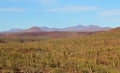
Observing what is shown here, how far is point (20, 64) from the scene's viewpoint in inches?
738

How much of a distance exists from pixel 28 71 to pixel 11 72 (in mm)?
945

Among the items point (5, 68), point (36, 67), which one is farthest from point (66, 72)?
point (5, 68)

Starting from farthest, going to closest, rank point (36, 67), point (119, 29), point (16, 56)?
point (119, 29) < point (16, 56) < point (36, 67)

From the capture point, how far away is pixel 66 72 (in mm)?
17328

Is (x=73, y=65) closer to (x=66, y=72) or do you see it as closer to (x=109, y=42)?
(x=66, y=72)

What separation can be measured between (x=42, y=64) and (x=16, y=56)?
12.4 feet

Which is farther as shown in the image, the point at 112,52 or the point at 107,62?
the point at 112,52

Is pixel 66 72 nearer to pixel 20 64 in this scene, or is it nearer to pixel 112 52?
pixel 20 64

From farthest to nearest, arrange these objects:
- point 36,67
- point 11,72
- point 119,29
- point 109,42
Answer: point 119,29
point 109,42
point 36,67
point 11,72

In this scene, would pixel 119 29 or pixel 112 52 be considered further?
pixel 119 29

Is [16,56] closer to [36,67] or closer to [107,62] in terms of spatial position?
[36,67]

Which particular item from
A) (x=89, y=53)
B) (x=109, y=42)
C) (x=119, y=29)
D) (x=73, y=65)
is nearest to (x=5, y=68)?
(x=73, y=65)

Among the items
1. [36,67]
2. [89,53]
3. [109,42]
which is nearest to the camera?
[36,67]

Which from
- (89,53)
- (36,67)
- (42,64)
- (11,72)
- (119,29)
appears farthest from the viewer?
(119,29)
